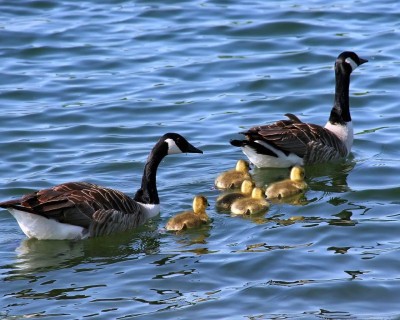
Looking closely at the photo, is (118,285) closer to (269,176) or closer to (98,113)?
(269,176)

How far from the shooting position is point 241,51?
2061 cm

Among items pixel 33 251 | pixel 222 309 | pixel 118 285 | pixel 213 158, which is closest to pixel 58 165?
pixel 213 158

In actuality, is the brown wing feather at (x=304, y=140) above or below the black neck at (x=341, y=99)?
below

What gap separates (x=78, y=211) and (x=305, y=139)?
4.09 meters

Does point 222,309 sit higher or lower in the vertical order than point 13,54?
lower

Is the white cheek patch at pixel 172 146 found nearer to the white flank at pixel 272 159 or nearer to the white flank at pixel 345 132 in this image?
the white flank at pixel 272 159

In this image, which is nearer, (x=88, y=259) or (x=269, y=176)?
(x=88, y=259)

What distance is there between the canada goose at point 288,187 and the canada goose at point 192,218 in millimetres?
1136

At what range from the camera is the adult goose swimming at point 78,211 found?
1168 centimetres

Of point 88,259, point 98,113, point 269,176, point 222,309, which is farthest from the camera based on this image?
point 98,113

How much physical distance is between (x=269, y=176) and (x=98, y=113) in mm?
3834

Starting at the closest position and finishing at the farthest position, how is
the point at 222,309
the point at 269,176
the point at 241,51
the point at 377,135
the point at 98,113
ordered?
the point at 222,309, the point at 269,176, the point at 377,135, the point at 98,113, the point at 241,51

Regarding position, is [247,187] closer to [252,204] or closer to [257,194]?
[257,194]

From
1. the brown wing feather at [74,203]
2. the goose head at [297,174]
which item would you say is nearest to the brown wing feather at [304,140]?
the goose head at [297,174]
